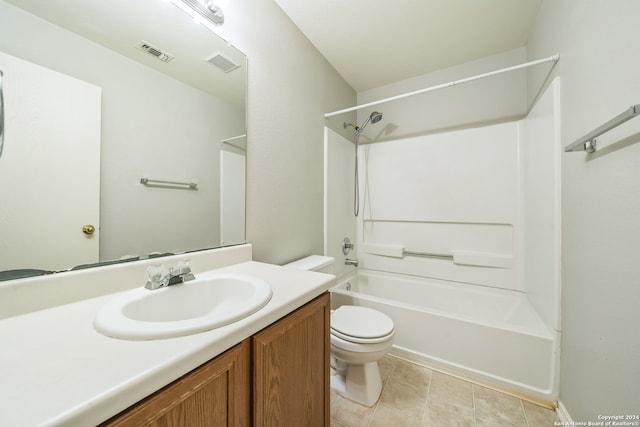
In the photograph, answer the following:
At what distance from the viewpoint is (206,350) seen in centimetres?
47

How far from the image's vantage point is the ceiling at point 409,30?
1.43m

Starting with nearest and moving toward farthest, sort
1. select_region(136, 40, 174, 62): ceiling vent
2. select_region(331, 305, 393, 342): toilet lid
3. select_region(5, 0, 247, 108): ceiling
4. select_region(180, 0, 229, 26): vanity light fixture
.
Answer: select_region(5, 0, 247, 108): ceiling, select_region(136, 40, 174, 62): ceiling vent, select_region(180, 0, 229, 26): vanity light fixture, select_region(331, 305, 393, 342): toilet lid

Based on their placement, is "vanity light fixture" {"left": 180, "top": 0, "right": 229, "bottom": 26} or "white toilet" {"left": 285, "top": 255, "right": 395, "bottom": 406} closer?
"vanity light fixture" {"left": 180, "top": 0, "right": 229, "bottom": 26}

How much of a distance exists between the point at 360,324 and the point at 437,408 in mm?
573

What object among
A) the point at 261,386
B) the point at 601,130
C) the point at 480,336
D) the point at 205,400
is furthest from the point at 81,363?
the point at 480,336

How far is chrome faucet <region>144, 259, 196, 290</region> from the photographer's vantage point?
0.78 m

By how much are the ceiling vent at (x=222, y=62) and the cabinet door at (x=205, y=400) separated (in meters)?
1.26

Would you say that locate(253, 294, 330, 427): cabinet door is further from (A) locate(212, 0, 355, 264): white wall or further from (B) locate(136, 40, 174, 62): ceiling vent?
(B) locate(136, 40, 174, 62): ceiling vent

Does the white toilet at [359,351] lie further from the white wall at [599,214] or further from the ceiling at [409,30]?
the ceiling at [409,30]

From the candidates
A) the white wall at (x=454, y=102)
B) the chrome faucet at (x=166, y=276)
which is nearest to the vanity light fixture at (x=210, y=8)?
the chrome faucet at (x=166, y=276)

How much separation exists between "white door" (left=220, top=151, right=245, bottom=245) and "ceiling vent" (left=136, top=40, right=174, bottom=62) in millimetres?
424

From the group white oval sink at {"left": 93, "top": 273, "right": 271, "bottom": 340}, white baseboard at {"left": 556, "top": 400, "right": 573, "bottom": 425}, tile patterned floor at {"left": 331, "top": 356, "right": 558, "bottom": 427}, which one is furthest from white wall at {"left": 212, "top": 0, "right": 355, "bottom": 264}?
white baseboard at {"left": 556, "top": 400, "right": 573, "bottom": 425}

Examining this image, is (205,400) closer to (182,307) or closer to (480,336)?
(182,307)

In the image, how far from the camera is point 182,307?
31.6 inches
